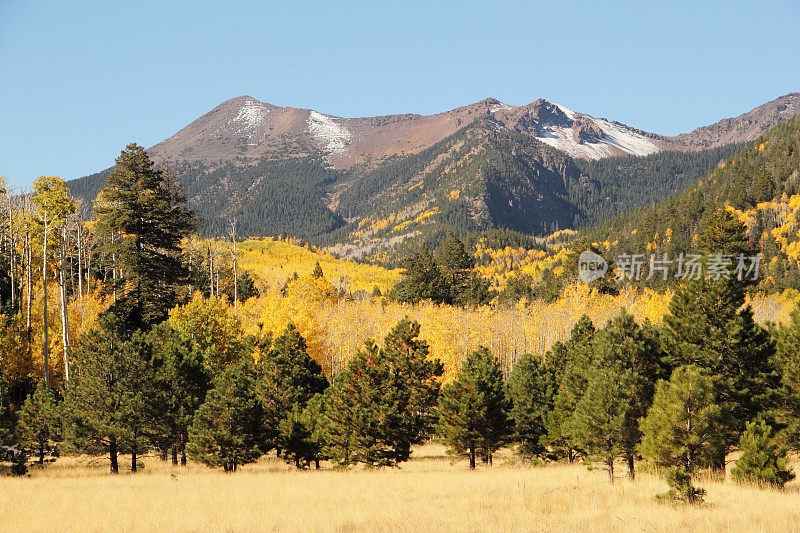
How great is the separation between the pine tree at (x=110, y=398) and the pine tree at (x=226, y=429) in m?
3.22

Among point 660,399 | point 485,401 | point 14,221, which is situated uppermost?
point 14,221

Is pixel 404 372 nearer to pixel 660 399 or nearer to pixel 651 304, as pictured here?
pixel 660 399

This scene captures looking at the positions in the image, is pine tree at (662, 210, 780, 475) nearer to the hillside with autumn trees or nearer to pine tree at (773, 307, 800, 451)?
the hillside with autumn trees

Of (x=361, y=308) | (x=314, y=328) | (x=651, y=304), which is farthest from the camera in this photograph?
(x=361, y=308)

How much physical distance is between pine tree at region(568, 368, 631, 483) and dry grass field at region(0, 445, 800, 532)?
1452mm

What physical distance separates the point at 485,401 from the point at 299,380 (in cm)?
1227

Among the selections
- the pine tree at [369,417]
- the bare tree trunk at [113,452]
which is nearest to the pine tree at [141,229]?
the bare tree trunk at [113,452]

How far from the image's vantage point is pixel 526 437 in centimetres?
4056

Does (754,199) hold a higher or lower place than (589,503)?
higher

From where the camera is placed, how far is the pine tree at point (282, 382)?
38.7m

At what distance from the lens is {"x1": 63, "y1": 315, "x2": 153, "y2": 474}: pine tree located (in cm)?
3466

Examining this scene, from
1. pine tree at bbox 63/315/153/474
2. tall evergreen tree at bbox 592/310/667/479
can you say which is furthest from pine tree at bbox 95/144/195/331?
tall evergreen tree at bbox 592/310/667/479

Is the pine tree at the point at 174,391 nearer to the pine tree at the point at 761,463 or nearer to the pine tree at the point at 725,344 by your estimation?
the pine tree at the point at 725,344

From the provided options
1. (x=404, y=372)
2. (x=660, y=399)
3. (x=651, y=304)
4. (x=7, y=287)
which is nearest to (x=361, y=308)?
(x=651, y=304)
